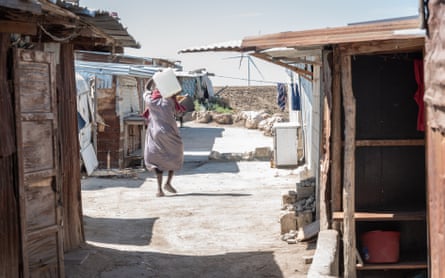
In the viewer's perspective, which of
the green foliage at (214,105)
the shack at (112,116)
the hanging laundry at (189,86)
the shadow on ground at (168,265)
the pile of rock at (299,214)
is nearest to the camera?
the shadow on ground at (168,265)

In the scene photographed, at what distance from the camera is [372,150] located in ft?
22.9

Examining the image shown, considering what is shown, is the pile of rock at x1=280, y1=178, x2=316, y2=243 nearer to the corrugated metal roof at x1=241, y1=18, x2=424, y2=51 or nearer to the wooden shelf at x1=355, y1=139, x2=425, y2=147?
the wooden shelf at x1=355, y1=139, x2=425, y2=147

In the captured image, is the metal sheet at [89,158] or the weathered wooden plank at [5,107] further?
the metal sheet at [89,158]

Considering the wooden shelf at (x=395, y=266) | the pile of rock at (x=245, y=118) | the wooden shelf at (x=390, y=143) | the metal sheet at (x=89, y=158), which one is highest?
the wooden shelf at (x=390, y=143)

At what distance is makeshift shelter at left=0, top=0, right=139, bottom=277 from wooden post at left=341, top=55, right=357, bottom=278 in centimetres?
230

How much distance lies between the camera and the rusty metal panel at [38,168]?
5738 mm

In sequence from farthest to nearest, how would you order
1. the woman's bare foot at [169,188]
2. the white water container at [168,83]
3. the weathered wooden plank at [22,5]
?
1. the woman's bare foot at [169,188]
2. the white water container at [168,83]
3. the weathered wooden plank at [22,5]

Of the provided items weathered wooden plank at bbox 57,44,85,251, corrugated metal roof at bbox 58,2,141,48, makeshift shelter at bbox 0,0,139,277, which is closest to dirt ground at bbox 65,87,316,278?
weathered wooden plank at bbox 57,44,85,251

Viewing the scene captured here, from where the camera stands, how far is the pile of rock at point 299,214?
842cm

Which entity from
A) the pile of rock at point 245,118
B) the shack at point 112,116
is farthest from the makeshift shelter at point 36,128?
the pile of rock at point 245,118

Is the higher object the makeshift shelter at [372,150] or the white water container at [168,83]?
the white water container at [168,83]

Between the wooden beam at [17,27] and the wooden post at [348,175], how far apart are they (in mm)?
2783

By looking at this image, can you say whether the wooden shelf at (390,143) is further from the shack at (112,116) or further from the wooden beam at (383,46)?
the shack at (112,116)

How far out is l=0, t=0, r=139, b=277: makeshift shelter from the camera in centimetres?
535
